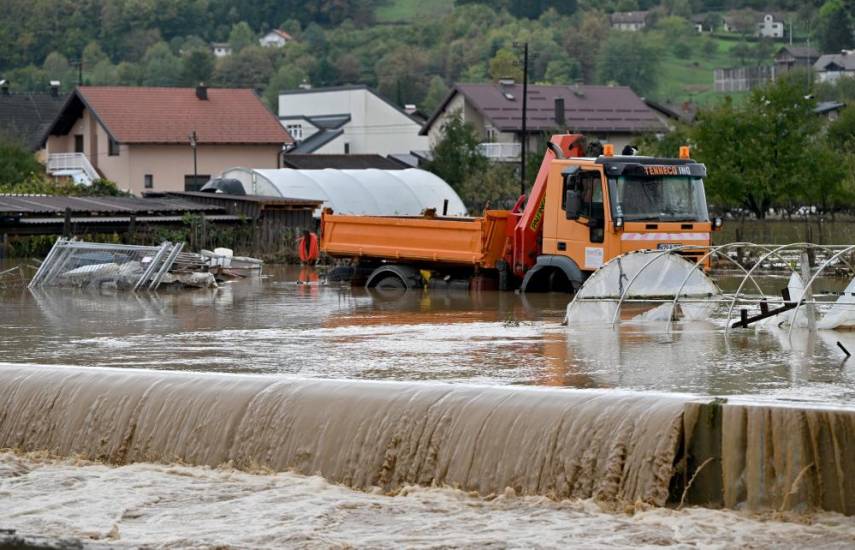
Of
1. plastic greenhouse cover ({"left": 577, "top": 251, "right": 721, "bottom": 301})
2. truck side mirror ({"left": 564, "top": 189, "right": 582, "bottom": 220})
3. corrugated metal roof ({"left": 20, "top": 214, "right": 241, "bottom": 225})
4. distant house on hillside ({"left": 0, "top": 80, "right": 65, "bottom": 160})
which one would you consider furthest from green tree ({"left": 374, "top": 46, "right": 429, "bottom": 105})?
plastic greenhouse cover ({"left": 577, "top": 251, "right": 721, "bottom": 301})

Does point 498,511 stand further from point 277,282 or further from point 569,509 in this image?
point 277,282

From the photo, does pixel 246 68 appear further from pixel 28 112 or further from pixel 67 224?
pixel 67 224

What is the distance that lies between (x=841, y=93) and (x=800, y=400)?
369ft

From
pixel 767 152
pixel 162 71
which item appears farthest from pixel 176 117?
pixel 162 71

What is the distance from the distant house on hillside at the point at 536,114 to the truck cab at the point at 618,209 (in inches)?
1871

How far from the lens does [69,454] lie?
51.2 ft

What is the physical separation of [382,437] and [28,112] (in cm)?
7104

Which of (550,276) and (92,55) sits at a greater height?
(92,55)

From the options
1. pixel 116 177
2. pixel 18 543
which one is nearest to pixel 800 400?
pixel 18 543

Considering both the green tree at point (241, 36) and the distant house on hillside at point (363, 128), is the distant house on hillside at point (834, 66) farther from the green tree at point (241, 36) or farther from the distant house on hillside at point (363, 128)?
the green tree at point (241, 36)

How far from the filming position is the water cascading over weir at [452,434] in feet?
40.6

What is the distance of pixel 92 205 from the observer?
140 ft

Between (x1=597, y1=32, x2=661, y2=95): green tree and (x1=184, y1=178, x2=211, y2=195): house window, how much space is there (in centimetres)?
10691

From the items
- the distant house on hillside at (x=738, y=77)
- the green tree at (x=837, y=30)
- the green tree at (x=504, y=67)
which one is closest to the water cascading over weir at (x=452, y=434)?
the green tree at (x=504, y=67)
